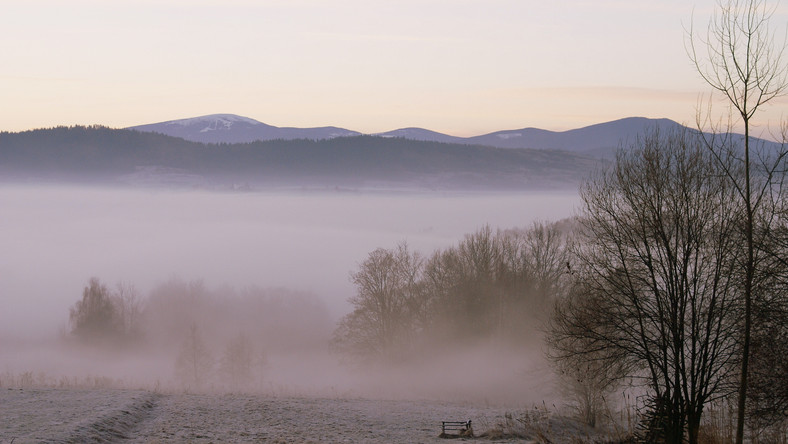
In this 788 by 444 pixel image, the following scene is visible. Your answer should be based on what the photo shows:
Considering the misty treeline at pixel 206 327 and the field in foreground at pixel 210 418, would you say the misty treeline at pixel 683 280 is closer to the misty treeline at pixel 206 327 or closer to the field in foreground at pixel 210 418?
the field in foreground at pixel 210 418

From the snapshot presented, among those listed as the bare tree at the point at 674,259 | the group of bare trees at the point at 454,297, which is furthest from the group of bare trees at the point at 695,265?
the group of bare trees at the point at 454,297

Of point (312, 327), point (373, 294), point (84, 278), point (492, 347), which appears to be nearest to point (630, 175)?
point (492, 347)

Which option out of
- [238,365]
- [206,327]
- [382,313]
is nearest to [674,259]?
[382,313]

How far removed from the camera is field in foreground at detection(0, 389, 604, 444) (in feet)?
69.6

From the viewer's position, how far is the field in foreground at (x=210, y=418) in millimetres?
21219

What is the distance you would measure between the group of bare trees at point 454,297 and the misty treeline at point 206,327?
1240 cm

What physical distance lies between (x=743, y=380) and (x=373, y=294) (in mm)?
46530

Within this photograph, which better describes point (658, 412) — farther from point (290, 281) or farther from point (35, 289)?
point (35, 289)

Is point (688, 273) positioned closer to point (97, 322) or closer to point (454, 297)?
point (454, 297)

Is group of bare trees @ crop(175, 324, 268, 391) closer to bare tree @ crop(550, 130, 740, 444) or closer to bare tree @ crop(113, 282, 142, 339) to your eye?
bare tree @ crop(113, 282, 142, 339)

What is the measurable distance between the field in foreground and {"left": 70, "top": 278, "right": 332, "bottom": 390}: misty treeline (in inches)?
1120

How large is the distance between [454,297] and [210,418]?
122 ft

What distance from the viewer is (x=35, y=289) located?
507 feet

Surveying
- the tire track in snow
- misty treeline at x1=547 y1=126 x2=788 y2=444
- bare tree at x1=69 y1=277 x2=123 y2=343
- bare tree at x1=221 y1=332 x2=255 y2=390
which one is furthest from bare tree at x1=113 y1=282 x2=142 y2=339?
misty treeline at x1=547 y1=126 x2=788 y2=444
